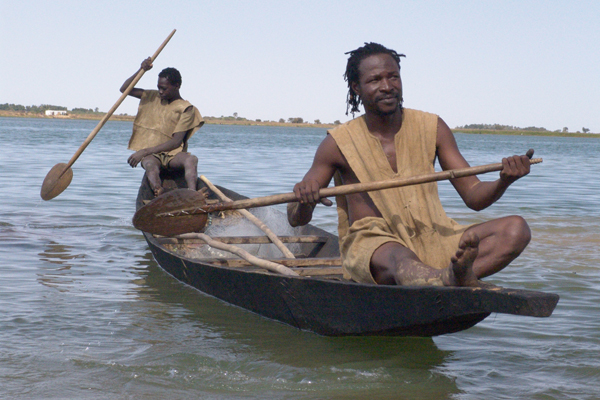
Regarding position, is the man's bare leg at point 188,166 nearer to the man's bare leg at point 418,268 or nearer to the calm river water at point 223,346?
the calm river water at point 223,346

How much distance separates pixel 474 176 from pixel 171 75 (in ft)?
16.0

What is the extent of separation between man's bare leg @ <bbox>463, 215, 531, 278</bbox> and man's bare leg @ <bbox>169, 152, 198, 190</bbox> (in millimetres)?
4648

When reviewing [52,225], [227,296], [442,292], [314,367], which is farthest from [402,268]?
[52,225]

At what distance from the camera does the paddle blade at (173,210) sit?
427cm

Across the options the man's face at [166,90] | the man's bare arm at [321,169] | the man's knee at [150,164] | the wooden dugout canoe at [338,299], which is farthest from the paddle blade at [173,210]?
the man's face at [166,90]

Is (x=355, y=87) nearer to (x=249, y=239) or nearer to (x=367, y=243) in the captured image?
(x=367, y=243)

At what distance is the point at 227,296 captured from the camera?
193 inches

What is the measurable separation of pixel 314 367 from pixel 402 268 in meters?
1.02

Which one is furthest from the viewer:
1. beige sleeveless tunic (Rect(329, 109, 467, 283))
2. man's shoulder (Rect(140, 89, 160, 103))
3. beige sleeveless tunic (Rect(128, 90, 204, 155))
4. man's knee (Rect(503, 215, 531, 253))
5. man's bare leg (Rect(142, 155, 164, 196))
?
man's shoulder (Rect(140, 89, 160, 103))

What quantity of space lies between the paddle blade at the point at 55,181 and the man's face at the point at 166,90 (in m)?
1.44

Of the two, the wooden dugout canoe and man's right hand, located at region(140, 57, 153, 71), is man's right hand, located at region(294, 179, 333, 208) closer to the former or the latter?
the wooden dugout canoe

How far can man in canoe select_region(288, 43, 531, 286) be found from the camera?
339cm

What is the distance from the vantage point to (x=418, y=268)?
121 inches

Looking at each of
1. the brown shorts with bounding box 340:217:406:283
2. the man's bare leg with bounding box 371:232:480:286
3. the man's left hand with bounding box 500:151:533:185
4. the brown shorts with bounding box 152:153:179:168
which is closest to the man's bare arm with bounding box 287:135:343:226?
the brown shorts with bounding box 340:217:406:283
